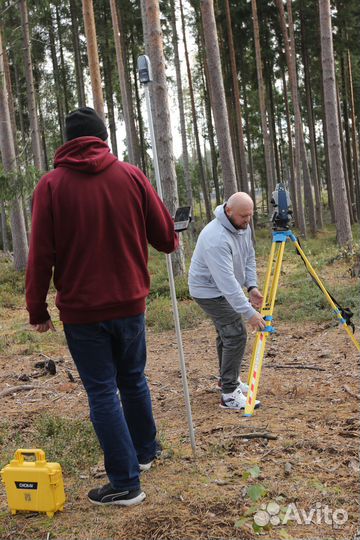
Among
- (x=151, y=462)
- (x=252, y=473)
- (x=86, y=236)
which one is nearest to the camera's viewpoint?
(x=86, y=236)

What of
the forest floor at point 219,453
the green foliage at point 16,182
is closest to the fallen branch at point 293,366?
the forest floor at point 219,453

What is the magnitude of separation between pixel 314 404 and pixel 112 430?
94.8 inches

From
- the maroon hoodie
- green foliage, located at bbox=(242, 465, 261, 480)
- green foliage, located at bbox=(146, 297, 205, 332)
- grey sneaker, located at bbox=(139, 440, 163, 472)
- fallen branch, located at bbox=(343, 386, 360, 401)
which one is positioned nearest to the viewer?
the maroon hoodie

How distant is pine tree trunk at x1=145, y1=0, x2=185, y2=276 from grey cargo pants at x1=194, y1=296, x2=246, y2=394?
6522 millimetres

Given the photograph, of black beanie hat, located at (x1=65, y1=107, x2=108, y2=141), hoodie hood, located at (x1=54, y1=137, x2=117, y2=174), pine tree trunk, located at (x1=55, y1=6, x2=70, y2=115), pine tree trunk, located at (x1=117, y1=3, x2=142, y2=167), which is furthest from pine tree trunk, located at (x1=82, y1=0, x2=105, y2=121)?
pine tree trunk, located at (x1=55, y1=6, x2=70, y2=115)

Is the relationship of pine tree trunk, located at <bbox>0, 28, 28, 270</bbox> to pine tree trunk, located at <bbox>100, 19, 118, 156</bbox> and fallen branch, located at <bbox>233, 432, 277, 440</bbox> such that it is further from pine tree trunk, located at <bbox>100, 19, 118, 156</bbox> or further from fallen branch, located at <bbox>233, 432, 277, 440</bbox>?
fallen branch, located at <bbox>233, 432, 277, 440</bbox>

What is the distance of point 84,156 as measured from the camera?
319cm

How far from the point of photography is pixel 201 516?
3086 mm

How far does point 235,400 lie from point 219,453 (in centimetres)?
123

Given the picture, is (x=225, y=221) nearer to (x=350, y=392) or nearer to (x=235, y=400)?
(x=235, y=400)

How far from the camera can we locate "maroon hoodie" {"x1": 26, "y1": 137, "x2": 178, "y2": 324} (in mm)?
3129

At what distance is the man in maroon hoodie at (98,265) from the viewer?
3.14 meters

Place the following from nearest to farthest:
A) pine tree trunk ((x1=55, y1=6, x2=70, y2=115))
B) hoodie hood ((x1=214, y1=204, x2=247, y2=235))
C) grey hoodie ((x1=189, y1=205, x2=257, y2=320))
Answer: grey hoodie ((x1=189, y1=205, x2=257, y2=320)), hoodie hood ((x1=214, y1=204, x2=247, y2=235)), pine tree trunk ((x1=55, y1=6, x2=70, y2=115))

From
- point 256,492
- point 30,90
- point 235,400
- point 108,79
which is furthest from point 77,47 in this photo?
point 256,492
